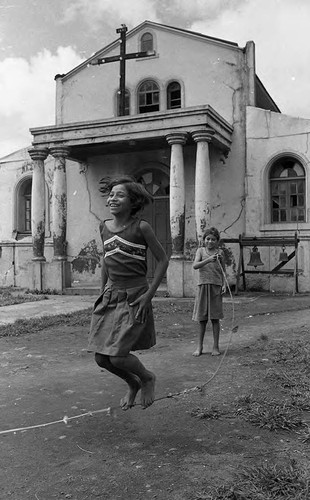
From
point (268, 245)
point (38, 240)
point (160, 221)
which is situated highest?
point (160, 221)

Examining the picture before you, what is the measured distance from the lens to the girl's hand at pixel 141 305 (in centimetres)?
327

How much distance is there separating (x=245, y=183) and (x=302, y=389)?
9.99 meters

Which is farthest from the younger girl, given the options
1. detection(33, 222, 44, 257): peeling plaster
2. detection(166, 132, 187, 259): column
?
detection(33, 222, 44, 257): peeling plaster

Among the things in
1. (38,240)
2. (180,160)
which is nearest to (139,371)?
(180,160)

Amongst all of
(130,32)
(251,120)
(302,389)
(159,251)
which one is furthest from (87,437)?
(130,32)

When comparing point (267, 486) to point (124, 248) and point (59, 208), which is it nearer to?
point (124, 248)

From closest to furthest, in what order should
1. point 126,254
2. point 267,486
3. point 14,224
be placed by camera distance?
1. point 267,486
2. point 126,254
3. point 14,224

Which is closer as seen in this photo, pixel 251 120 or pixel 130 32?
pixel 251 120

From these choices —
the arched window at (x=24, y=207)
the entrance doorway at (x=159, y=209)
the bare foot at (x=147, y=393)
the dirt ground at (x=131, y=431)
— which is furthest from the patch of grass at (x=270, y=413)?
the arched window at (x=24, y=207)

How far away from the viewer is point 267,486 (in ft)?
7.93

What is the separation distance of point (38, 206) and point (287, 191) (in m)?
6.76

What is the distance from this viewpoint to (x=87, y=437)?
10.4 feet

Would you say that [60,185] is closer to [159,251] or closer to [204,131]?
[204,131]

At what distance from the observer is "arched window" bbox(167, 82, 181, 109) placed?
47.7 ft
